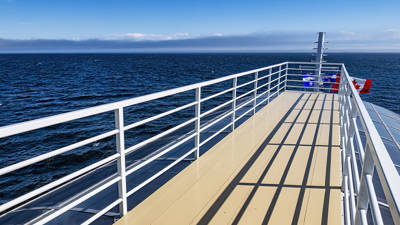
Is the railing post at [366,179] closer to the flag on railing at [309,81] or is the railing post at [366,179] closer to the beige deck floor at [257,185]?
the beige deck floor at [257,185]

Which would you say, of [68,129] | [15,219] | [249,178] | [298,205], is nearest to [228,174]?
[249,178]

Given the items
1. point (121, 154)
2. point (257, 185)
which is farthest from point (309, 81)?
point (121, 154)

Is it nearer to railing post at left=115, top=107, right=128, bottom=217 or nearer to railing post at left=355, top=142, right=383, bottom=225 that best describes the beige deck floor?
railing post at left=115, top=107, right=128, bottom=217

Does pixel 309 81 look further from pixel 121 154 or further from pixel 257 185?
pixel 121 154

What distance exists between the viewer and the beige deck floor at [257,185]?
2652 millimetres

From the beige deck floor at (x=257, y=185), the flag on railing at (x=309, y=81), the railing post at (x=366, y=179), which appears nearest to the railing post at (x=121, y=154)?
the beige deck floor at (x=257, y=185)

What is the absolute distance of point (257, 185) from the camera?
3252 mm

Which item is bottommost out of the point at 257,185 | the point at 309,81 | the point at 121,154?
the point at 257,185

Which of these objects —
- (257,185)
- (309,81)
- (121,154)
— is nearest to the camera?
(121,154)

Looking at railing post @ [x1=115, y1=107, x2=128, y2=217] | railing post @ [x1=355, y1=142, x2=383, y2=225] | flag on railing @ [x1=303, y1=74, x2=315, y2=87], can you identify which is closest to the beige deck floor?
railing post @ [x1=115, y1=107, x2=128, y2=217]

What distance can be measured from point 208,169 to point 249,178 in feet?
1.80

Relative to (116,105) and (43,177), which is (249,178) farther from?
(43,177)

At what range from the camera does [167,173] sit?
358 centimetres

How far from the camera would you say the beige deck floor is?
2652mm
